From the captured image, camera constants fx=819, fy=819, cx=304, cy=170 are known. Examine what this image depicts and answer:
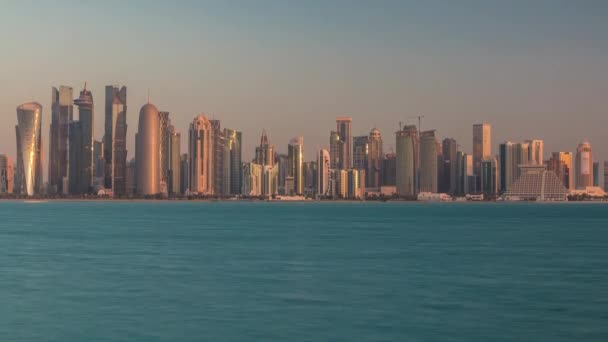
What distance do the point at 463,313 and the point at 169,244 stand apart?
61382mm

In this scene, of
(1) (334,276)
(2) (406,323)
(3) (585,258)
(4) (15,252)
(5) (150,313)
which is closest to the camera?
(2) (406,323)

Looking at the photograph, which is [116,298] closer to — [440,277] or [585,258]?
Result: [440,277]

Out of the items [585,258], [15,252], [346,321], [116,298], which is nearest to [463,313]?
[346,321]

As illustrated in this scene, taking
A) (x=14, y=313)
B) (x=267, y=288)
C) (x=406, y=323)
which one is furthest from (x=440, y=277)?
(x=14, y=313)

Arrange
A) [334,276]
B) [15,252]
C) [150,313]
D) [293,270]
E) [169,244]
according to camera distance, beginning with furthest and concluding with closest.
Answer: [169,244] → [15,252] → [293,270] → [334,276] → [150,313]

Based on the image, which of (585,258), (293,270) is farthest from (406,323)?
(585,258)

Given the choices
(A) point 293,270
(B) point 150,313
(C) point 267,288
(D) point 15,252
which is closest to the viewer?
(B) point 150,313

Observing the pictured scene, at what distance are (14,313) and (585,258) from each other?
56.7m

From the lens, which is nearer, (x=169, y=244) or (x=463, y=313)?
(x=463, y=313)

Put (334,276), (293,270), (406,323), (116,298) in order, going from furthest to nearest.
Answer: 1. (293,270)
2. (334,276)
3. (116,298)
4. (406,323)

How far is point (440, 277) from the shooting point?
211 ft

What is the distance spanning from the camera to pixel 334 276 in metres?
63.8

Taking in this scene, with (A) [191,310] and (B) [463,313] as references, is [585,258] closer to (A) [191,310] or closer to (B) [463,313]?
(B) [463,313]

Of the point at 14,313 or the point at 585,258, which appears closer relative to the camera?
the point at 14,313
